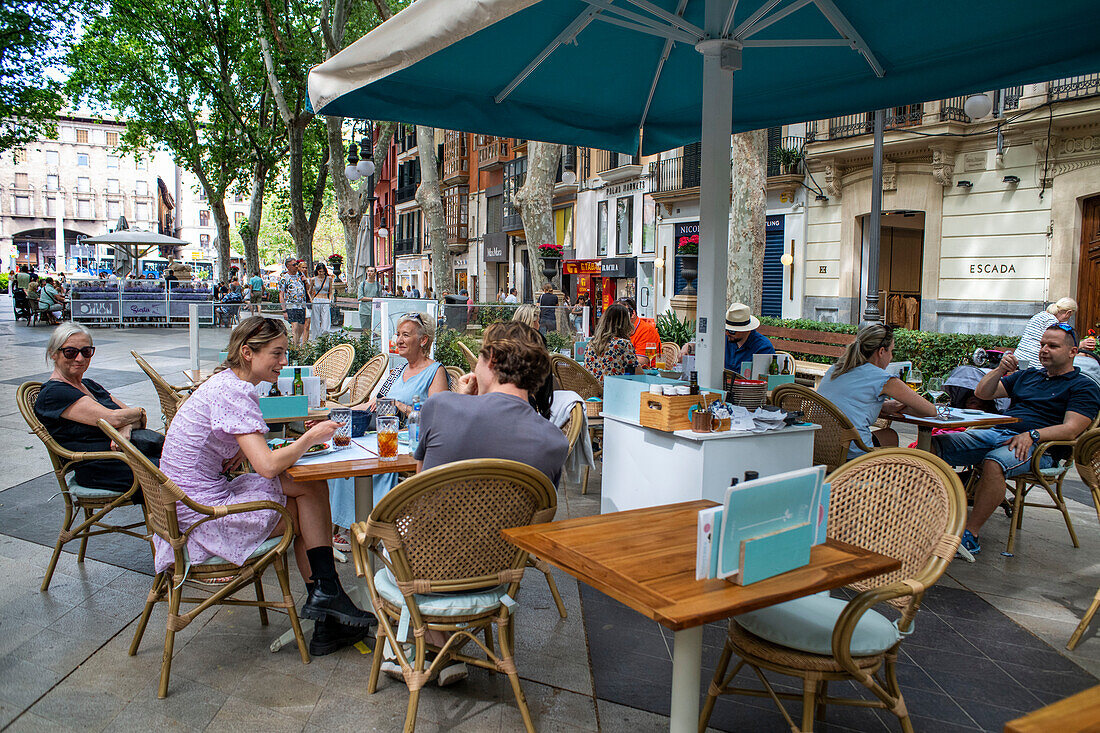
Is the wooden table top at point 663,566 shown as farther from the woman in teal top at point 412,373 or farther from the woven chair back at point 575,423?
the woman in teal top at point 412,373

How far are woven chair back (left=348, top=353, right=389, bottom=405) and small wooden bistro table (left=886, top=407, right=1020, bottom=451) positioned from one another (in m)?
3.54

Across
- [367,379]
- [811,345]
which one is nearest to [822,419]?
[367,379]

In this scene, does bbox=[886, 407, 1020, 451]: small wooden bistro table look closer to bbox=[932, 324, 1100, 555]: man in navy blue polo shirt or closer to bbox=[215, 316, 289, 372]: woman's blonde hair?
bbox=[932, 324, 1100, 555]: man in navy blue polo shirt

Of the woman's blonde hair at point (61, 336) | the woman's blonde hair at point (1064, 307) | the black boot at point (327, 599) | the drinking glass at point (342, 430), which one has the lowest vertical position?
the black boot at point (327, 599)

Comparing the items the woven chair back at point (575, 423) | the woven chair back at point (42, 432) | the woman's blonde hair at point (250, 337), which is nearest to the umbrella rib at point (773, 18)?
the woven chair back at point (575, 423)

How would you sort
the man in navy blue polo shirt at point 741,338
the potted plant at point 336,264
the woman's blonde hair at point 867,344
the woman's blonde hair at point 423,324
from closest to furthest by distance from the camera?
the woman's blonde hair at point 423,324 → the woman's blonde hair at point 867,344 → the man in navy blue polo shirt at point 741,338 → the potted plant at point 336,264

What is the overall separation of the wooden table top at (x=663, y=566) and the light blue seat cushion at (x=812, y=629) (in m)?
0.25

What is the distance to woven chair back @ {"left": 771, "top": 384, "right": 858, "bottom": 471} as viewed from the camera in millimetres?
4414

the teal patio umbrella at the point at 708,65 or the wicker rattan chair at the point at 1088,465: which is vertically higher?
the teal patio umbrella at the point at 708,65

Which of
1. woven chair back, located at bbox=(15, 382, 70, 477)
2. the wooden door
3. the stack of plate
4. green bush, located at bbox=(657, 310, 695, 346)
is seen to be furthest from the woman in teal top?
the wooden door

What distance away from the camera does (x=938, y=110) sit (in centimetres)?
1553

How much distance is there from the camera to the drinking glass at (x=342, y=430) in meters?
3.33

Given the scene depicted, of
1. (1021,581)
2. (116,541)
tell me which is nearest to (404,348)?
(116,541)

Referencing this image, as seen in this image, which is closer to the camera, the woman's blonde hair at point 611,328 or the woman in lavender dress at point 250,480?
the woman in lavender dress at point 250,480
